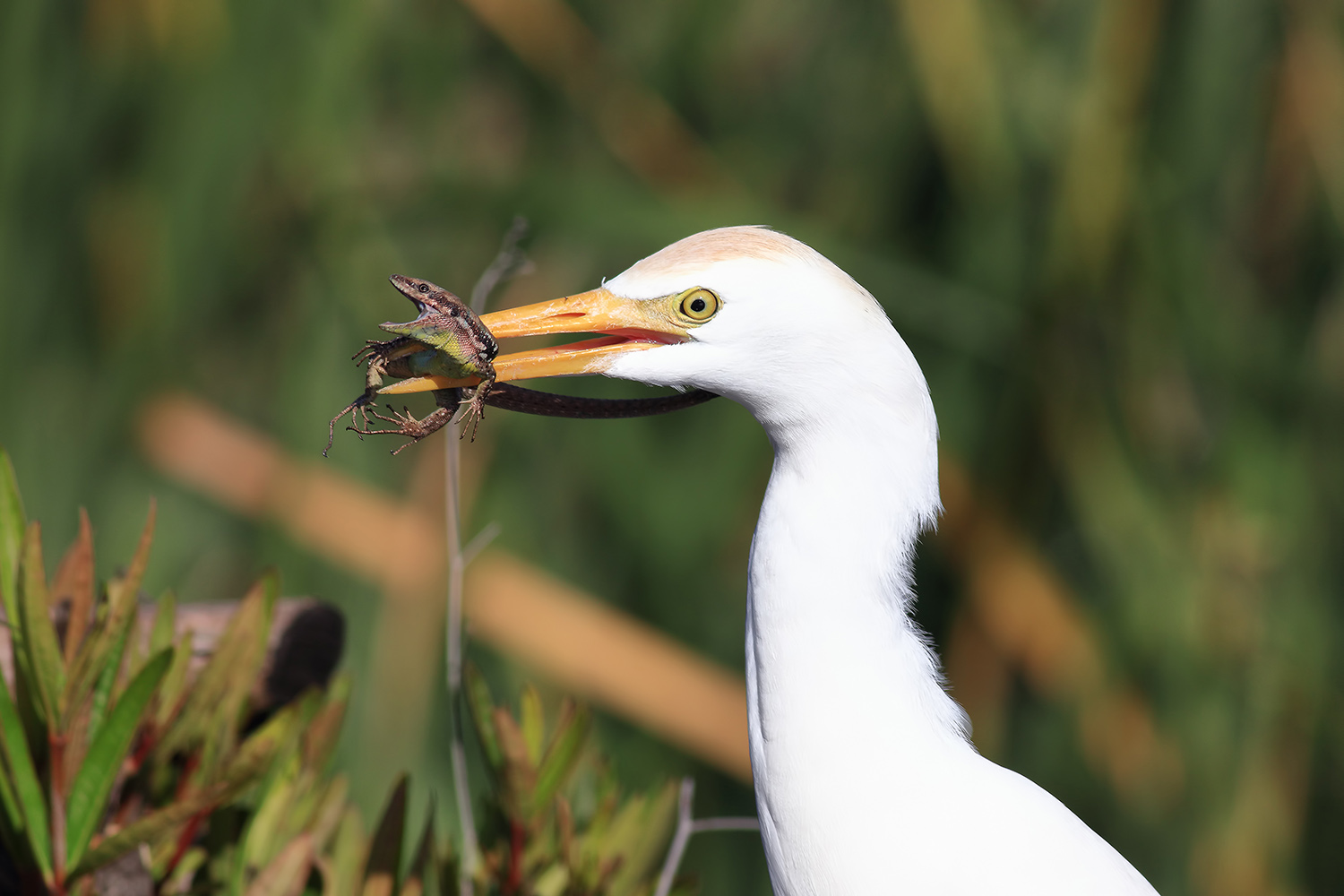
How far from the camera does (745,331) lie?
52cm

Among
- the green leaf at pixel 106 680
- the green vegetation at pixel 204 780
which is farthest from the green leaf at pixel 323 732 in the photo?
the green leaf at pixel 106 680

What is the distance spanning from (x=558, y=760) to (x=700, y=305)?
0.26m

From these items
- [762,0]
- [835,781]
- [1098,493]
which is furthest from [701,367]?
[762,0]

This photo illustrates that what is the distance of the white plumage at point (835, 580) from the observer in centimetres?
52

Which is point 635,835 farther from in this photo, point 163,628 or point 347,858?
point 163,628

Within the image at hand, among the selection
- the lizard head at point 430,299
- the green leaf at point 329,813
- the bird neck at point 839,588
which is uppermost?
the lizard head at point 430,299

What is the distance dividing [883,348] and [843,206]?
1.05m

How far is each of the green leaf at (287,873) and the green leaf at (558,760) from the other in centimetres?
12

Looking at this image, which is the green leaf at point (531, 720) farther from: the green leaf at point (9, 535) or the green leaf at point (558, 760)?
the green leaf at point (9, 535)

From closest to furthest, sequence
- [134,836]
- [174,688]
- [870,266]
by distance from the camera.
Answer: [134,836], [174,688], [870,266]

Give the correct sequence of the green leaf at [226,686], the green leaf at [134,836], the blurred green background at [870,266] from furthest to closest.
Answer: the blurred green background at [870,266], the green leaf at [226,686], the green leaf at [134,836]

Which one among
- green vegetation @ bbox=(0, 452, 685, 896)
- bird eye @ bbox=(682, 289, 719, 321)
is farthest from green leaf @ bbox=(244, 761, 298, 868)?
bird eye @ bbox=(682, 289, 719, 321)

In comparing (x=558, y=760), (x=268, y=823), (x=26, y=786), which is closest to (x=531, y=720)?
(x=558, y=760)

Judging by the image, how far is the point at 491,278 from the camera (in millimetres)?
650
